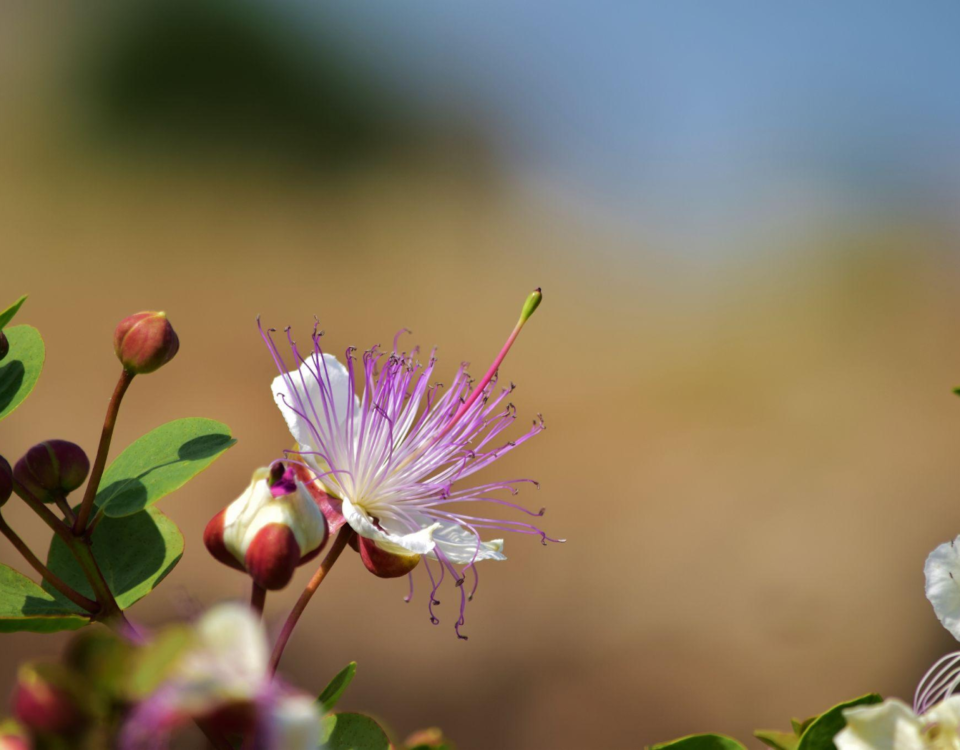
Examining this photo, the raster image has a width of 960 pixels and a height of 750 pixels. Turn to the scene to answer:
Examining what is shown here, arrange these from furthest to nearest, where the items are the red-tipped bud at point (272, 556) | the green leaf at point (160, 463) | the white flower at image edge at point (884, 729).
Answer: the green leaf at point (160, 463) → the red-tipped bud at point (272, 556) → the white flower at image edge at point (884, 729)

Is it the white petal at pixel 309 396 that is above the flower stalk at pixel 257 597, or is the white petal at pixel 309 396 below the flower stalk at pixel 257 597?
above

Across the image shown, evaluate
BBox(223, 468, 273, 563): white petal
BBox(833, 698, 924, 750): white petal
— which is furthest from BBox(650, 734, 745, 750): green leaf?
BBox(223, 468, 273, 563): white petal

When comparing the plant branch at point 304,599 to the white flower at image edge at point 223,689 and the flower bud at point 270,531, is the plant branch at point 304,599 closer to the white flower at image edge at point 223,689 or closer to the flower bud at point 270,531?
the flower bud at point 270,531

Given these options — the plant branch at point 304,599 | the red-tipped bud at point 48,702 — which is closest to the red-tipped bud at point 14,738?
the red-tipped bud at point 48,702

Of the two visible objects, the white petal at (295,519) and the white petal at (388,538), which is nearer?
the white petal at (295,519)

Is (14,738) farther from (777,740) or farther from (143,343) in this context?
(777,740)
